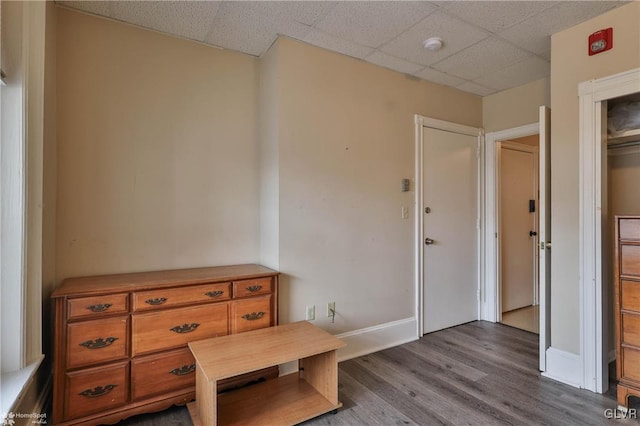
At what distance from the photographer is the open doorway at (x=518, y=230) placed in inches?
152

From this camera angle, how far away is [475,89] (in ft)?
11.7

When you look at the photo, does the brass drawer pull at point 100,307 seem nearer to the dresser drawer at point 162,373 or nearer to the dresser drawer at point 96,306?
the dresser drawer at point 96,306

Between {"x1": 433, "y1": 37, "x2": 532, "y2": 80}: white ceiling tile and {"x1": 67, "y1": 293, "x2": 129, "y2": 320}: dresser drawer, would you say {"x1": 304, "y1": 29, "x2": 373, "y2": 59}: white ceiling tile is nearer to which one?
{"x1": 433, "y1": 37, "x2": 532, "y2": 80}: white ceiling tile

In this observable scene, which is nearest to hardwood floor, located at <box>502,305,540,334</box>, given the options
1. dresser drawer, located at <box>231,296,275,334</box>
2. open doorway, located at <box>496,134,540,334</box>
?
open doorway, located at <box>496,134,540,334</box>

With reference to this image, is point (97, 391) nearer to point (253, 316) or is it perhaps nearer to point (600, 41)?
point (253, 316)

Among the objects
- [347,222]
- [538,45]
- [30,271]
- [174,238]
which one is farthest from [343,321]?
[538,45]

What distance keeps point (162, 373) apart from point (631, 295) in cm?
288

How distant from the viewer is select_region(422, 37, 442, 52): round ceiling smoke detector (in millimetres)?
2529

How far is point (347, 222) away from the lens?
2.82 meters

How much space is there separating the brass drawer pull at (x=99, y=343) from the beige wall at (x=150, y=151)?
0.56 m

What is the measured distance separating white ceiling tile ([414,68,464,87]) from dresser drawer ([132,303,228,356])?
2.76 meters

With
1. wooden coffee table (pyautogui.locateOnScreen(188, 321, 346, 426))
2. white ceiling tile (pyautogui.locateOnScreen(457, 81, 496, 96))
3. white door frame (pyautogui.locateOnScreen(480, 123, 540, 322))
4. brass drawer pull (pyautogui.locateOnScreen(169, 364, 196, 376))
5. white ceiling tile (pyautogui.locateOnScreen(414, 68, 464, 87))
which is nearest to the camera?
wooden coffee table (pyautogui.locateOnScreen(188, 321, 346, 426))

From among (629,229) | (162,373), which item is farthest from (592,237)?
(162,373)

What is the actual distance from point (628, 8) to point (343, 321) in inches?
117
